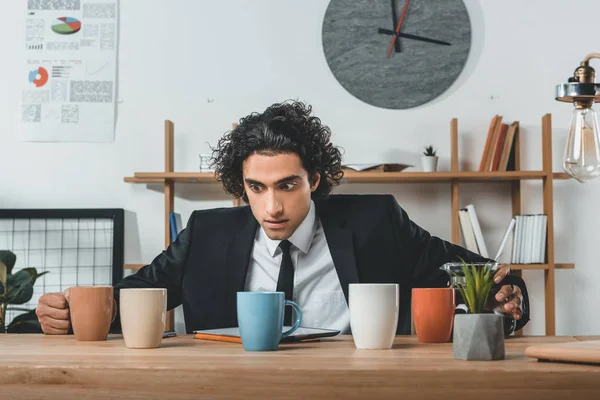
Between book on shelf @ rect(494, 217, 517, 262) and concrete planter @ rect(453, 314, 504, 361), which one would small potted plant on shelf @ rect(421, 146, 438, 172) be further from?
concrete planter @ rect(453, 314, 504, 361)

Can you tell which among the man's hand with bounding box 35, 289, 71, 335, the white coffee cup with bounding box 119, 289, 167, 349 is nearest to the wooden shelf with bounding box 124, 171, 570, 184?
the man's hand with bounding box 35, 289, 71, 335

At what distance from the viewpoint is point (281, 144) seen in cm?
207

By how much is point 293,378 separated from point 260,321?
0.26 m

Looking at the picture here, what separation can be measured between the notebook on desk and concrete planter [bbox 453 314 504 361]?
4cm

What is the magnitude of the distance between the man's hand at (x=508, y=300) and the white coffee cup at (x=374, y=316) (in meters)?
0.36

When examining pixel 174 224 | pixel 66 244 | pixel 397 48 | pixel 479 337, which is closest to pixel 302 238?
pixel 479 337

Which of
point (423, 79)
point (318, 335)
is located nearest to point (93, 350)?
point (318, 335)

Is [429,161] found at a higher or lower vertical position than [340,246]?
higher

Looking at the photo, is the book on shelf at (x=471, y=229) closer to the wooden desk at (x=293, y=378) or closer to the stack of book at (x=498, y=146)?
the stack of book at (x=498, y=146)

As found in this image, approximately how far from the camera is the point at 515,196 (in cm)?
331

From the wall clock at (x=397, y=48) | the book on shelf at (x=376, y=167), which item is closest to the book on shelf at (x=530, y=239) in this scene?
the book on shelf at (x=376, y=167)

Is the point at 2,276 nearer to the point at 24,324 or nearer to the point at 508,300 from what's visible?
the point at 24,324

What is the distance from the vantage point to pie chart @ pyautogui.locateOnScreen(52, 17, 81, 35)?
137 inches

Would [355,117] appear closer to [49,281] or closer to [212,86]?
[212,86]
